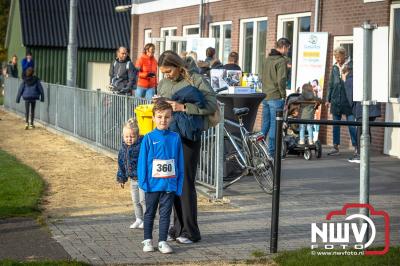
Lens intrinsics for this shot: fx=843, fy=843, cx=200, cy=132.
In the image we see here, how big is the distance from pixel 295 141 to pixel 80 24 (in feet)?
99.9

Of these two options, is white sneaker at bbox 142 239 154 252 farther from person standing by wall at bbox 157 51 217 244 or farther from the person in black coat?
the person in black coat

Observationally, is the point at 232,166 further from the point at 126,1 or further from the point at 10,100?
the point at 126,1

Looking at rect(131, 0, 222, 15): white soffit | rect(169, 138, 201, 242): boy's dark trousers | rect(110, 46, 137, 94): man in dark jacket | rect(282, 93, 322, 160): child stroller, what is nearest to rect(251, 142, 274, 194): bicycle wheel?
rect(169, 138, 201, 242): boy's dark trousers

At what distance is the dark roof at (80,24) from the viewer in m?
43.0

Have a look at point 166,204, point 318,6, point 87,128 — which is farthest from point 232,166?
point 318,6

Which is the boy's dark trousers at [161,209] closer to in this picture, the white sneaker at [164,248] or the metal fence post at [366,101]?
the white sneaker at [164,248]

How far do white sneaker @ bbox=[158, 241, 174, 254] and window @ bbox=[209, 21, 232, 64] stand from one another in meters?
17.2

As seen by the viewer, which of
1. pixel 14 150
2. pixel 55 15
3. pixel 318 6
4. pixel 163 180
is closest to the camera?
pixel 163 180

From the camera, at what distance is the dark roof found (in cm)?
4300

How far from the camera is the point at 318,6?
1908 centimetres

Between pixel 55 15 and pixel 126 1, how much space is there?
15.8 ft

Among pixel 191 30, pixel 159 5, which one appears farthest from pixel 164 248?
pixel 159 5

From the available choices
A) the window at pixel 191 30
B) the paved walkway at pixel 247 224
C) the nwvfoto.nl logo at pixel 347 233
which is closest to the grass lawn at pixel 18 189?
the paved walkway at pixel 247 224

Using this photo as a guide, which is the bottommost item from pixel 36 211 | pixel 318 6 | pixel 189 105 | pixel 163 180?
pixel 36 211
